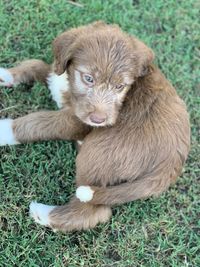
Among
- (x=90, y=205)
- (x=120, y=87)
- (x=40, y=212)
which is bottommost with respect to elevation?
(x=40, y=212)

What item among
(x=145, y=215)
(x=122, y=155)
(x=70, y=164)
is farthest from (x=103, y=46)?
(x=145, y=215)

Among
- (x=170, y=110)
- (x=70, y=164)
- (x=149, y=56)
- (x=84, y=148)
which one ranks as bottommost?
(x=70, y=164)

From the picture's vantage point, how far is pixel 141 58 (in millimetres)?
4066

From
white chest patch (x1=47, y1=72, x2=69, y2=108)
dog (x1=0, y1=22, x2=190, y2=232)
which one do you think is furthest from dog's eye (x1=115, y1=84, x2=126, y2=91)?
white chest patch (x1=47, y1=72, x2=69, y2=108)

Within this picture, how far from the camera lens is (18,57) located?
5.09m

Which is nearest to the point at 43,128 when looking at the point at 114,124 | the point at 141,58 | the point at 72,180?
the point at 72,180

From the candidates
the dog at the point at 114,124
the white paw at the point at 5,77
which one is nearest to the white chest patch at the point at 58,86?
the dog at the point at 114,124

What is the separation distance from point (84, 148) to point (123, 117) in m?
0.38

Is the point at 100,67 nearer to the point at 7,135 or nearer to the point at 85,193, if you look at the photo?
the point at 85,193

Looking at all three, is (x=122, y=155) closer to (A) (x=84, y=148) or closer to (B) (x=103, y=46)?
(A) (x=84, y=148)

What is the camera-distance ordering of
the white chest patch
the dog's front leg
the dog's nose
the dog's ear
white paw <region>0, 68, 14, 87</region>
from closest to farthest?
the dog's nose, the dog's ear, the dog's front leg, the white chest patch, white paw <region>0, 68, 14, 87</region>

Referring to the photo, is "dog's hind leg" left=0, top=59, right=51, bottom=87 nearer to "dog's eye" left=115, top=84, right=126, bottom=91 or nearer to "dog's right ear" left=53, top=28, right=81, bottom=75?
"dog's right ear" left=53, top=28, right=81, bottom=75

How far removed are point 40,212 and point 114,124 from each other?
0.88m

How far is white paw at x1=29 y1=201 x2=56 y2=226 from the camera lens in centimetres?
421
